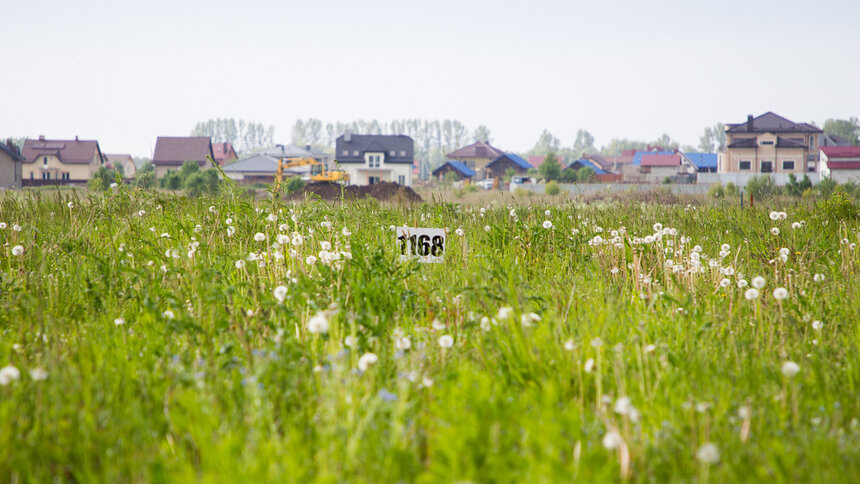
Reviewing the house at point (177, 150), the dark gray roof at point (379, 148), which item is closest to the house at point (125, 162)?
the house at point (177, 150)

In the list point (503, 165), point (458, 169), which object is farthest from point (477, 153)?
point (458, 169)

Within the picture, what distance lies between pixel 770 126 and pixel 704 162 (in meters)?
15.5

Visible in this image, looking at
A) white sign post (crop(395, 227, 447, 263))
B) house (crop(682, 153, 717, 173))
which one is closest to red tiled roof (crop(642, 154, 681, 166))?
A: house (crop(682, 153, 717, 173))

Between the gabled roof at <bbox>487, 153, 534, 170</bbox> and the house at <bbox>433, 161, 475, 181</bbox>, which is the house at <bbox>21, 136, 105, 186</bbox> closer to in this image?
the house at <bbox>433, 161, 475, 181</bbox>

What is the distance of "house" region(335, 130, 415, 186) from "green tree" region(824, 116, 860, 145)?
101 metres

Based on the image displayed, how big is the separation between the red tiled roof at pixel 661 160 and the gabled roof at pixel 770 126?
8.34 meters

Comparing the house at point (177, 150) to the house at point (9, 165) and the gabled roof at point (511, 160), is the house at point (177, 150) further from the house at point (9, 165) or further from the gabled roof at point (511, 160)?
the gabled roof at point (511, 160)

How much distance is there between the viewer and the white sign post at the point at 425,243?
194 inches

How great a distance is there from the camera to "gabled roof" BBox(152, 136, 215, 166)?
82125 mm

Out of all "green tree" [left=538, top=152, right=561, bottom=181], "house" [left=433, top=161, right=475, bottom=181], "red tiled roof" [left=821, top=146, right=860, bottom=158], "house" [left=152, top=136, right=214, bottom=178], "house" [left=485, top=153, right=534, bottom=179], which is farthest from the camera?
"house" [left=485, top=153, right=534, bottom=179]

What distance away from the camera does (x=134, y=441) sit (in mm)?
2115

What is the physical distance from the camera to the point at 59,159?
74.9 metres

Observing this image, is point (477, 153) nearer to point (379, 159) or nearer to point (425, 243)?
point (379, 159)

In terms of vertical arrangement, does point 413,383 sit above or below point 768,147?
below
